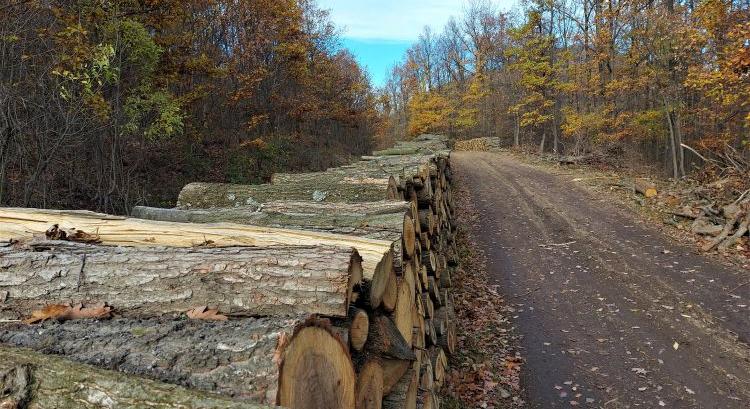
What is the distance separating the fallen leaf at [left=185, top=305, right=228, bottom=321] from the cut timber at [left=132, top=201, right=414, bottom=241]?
129 centimetres

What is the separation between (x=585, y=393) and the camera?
5223mm

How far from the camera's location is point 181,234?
2945 mm

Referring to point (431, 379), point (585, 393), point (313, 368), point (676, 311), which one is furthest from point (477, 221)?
point (313, 368)

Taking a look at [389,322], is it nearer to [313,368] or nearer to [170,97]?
[313,368]

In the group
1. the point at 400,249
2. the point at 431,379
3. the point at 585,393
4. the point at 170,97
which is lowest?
the point at 585,393

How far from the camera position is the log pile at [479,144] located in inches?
1394

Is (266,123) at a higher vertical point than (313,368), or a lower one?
higher

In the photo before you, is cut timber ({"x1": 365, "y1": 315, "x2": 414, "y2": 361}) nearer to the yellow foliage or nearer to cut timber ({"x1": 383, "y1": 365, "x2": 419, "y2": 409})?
cut timber ({"x1": 383, "y1": 365, "x2": 419, "y2": 409})

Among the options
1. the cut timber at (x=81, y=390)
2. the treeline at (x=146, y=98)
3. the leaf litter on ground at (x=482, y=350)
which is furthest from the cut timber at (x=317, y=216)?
the treeline at (x=146, y=98)

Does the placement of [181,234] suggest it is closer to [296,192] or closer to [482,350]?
[296,192]

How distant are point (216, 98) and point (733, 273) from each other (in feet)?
47.2

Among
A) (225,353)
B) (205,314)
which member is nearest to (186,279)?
(205,314)

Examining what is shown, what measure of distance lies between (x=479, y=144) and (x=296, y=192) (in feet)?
107

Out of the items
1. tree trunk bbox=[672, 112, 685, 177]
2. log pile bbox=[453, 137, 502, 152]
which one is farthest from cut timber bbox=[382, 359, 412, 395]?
log pile bbox=[453, 137, 502, 152]
